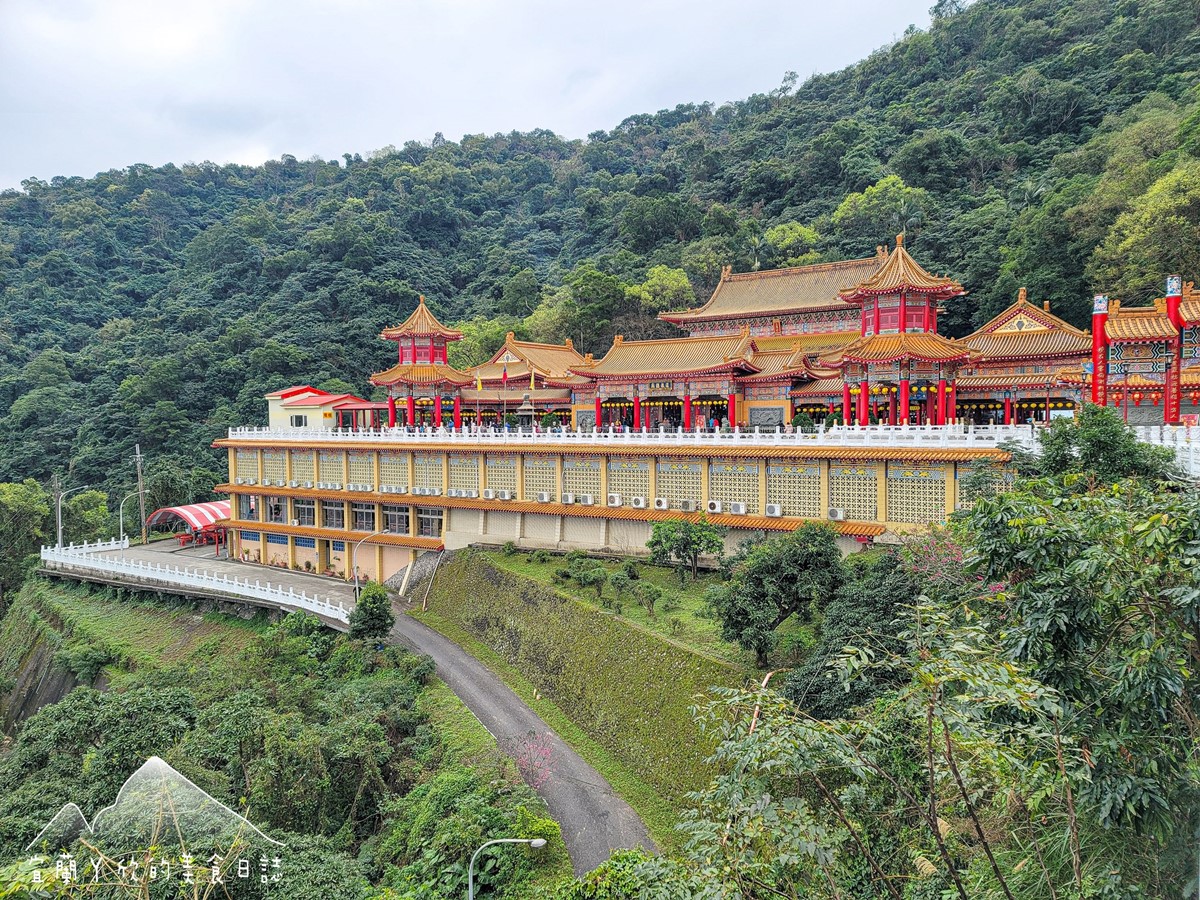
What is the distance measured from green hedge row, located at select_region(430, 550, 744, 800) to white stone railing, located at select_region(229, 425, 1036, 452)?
19.9 feet

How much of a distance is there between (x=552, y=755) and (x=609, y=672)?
2581 mm

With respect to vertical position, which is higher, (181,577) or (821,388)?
(821,388)

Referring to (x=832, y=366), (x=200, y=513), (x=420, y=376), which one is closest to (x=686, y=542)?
(x=832, y=366)

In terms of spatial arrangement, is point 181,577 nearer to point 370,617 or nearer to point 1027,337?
point 370,617

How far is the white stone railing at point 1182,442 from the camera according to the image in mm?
15195

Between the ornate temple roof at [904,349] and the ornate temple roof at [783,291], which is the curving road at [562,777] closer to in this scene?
the ornate temple roof at [904,349]

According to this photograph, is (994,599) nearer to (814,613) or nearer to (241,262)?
(814,613)

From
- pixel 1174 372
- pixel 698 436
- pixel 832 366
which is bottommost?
pixel 698 436

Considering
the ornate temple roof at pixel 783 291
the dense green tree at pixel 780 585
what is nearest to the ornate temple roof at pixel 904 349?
the ornate temple roof at pixel 783 291

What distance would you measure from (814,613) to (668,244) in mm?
57179

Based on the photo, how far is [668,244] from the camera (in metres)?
69.9

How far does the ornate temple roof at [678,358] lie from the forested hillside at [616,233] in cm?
1995

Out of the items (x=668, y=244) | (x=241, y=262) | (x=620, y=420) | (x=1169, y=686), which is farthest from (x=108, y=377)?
(x=1169, y=686)

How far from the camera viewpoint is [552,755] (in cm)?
1853
